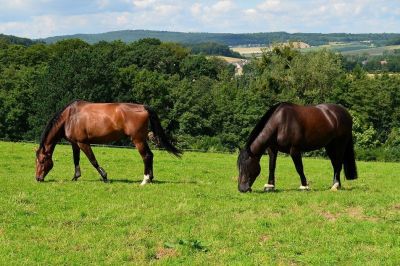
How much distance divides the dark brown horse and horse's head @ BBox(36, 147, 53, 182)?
20.2 ft

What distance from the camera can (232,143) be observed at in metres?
72.1

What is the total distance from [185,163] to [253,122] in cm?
4739

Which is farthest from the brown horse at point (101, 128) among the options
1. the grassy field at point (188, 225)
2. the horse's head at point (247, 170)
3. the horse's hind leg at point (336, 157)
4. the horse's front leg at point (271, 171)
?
the horse's hind leg at point (336, 157)

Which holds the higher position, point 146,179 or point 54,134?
point 54,134

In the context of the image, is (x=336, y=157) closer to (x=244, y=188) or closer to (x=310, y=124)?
(x=310, y=124)

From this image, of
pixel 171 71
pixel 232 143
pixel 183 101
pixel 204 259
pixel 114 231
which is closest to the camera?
pixel 204 259

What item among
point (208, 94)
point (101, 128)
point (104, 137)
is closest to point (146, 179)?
point (104, 137)

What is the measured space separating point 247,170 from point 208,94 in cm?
6974

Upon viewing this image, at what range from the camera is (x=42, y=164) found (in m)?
16.2

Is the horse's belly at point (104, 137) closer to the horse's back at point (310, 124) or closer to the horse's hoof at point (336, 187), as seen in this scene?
the horse's back at point (310, 124)

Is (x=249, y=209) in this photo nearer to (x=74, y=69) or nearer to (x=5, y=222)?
(x=5, y=222)

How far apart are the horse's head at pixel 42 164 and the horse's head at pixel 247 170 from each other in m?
6.19

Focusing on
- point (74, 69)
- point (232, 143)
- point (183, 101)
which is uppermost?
point (74, 69)

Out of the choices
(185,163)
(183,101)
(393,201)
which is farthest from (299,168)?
(183,101)
